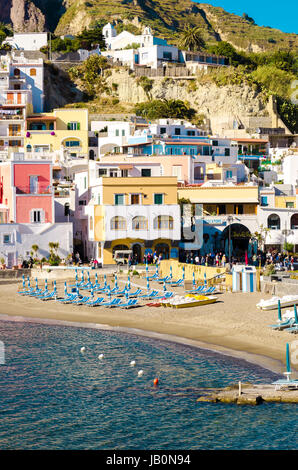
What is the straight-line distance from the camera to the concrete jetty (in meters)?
30.3

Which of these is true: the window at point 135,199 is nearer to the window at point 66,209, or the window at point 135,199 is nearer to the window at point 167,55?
the window at point 66,209

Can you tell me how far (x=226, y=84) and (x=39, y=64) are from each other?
24658 millimetres

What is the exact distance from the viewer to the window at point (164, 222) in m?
63.4

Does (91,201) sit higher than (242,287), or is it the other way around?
(91,201)

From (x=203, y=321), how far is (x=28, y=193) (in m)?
25.8

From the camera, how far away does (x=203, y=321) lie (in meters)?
44.2

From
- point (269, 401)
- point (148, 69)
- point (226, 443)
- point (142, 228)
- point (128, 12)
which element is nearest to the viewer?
point (226, 443)

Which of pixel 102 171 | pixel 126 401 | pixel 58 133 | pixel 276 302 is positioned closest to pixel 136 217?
pixel 102 171

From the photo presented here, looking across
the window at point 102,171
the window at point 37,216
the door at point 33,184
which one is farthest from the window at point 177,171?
the window at point 37,216

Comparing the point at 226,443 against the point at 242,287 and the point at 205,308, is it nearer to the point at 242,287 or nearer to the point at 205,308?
the point at 205,308

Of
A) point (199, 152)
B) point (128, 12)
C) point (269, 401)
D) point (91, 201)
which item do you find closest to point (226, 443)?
point (269, 401)

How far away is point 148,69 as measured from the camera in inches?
4493

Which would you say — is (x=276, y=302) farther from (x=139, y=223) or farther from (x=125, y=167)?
(x=125, y=167)

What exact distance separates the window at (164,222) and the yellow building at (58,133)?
26607mm
